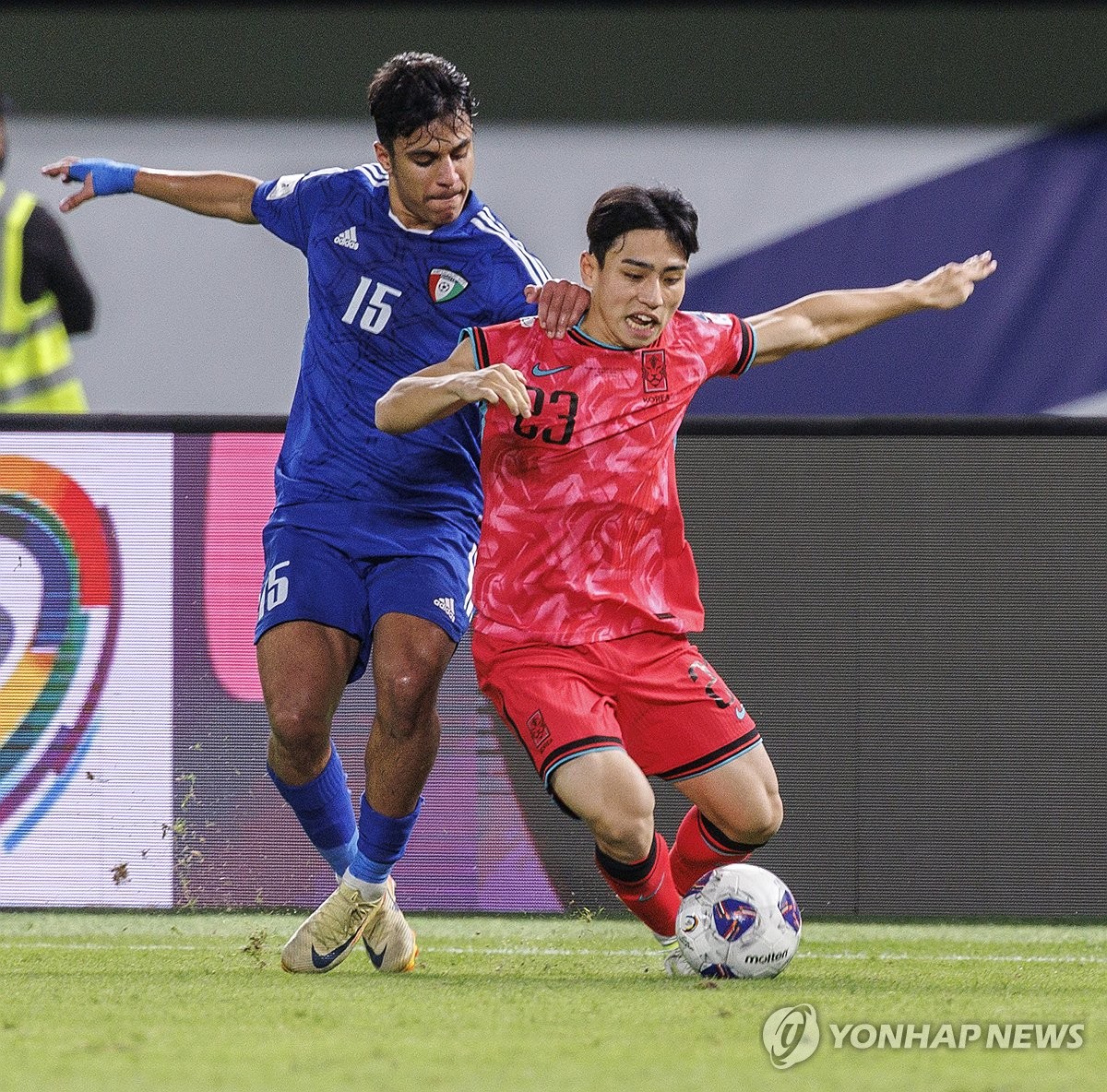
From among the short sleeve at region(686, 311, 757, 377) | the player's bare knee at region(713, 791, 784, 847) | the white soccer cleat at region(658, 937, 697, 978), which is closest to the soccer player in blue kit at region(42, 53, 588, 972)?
the short sleeve at region(686, 311, 757, 377)

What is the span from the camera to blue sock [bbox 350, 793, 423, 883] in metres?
4.79

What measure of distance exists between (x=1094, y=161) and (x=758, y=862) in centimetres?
388

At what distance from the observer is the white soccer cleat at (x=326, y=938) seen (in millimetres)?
4730

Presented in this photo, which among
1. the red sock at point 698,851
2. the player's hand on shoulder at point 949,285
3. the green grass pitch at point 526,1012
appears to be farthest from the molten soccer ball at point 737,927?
the player's hand on shoulder at point 949,285

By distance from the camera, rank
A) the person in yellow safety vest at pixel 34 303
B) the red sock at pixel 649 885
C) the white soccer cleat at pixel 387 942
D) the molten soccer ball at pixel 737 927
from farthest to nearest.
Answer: the person in yellow safety vest at pixel 34 303 < the white soccer cleat at pixel 387 942 < the red sock at pixel 649 885 < the molten soccer ball at pixel 737 927

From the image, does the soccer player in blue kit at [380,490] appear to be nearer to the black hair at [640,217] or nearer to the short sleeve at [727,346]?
the black hair at [640,217]

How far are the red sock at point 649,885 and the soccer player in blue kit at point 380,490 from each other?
0.54 meters

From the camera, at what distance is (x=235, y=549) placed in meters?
5.97

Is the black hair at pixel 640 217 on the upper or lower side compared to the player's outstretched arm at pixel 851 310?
upper

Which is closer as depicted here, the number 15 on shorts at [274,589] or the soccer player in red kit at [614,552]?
the soccer player in red kit at [614,552]

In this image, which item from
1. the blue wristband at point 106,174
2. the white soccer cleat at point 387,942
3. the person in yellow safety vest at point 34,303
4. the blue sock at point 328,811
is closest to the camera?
the white soccer cleat at point 387,942

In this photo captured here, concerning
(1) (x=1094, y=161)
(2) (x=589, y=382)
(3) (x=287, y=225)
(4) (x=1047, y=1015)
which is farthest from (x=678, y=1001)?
(1) (x=1094, y=161)

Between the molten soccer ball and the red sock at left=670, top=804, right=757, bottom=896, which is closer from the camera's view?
the molten soccer ball

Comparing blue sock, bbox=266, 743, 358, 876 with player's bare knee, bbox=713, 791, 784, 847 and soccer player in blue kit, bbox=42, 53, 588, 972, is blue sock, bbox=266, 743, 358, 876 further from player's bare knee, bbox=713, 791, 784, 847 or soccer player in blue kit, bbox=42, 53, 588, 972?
player's bare knee, bbox=713, 791, 784, 847
